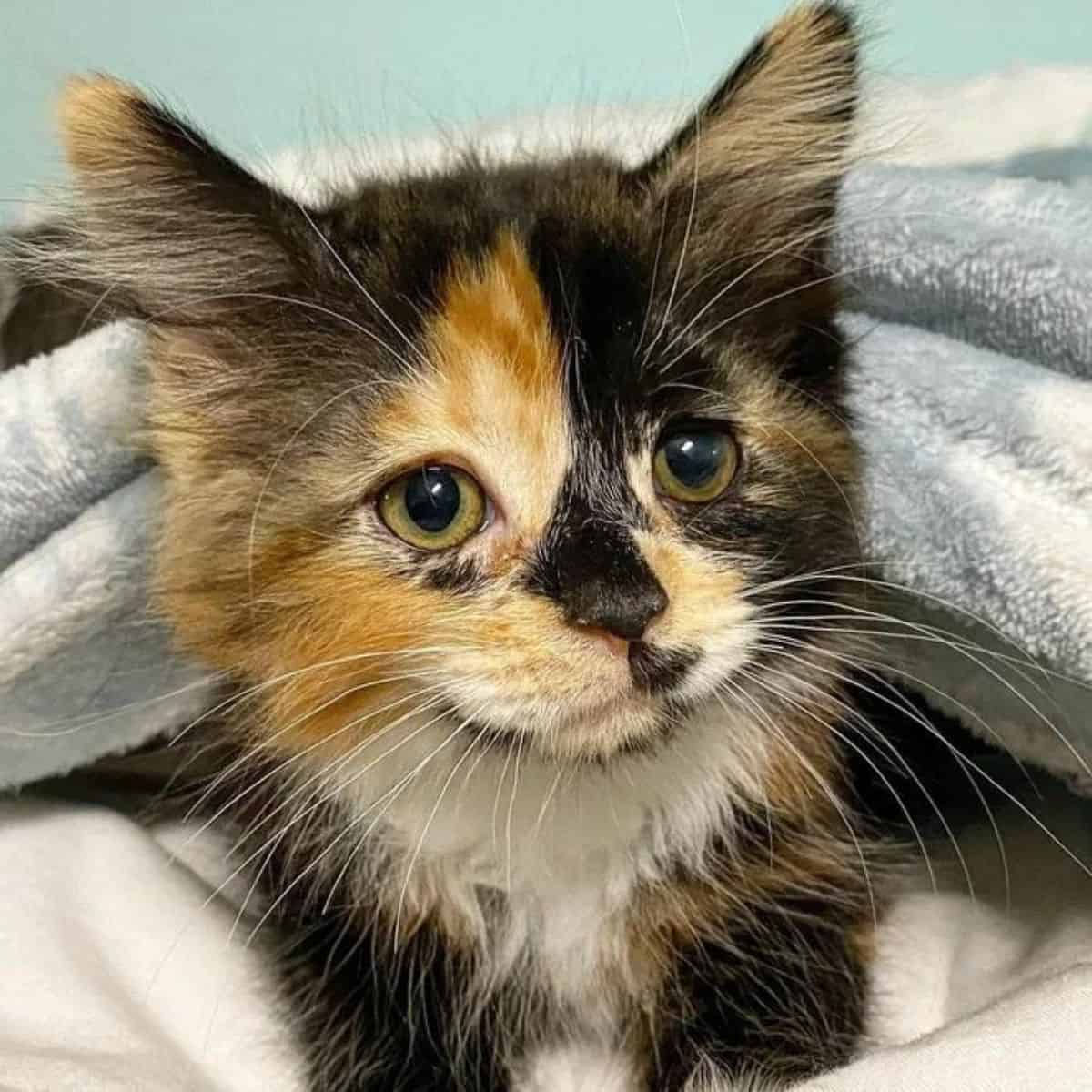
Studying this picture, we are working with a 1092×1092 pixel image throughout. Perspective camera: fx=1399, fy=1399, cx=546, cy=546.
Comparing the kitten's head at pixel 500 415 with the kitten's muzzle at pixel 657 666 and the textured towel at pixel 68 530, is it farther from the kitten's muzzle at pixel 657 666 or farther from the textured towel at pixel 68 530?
the textured towel at pixel 68 530

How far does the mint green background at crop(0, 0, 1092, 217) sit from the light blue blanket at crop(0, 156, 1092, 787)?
61cm

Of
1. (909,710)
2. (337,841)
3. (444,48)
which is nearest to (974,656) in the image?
(909,710)

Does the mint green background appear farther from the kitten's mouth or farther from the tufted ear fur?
the kitten's mouth

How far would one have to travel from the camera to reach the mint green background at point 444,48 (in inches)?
67.7

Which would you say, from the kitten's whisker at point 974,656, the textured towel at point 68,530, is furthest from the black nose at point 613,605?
the textured towel at point 68,530

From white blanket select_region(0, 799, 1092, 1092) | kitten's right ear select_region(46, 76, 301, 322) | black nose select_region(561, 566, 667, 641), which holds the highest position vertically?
kitten's right ear select_region(46, 76, 301, 322)

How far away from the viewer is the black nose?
816 mm

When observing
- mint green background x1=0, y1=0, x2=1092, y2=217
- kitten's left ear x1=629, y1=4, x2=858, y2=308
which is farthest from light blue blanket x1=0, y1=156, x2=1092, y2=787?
mint green background x1=0, y1=0, x2=1092, y2=217

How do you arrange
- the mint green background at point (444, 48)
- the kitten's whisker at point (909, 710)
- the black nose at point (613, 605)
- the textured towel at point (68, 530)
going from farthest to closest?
1. the mint green background at point (444, 48)
2. the textured towel at point (68, 530)
3. the kitten's whisker at point (909, 710)
4. the black nose at point (613, 605)

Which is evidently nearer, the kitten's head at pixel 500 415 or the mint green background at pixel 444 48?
the kitten's head at pixel 500 415

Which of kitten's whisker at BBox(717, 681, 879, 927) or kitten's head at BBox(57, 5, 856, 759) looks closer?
kitten's head at BBox(57, 5, 856, 759)

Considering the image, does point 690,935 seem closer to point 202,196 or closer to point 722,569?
point 722,569

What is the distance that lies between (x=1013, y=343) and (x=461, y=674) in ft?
1.75

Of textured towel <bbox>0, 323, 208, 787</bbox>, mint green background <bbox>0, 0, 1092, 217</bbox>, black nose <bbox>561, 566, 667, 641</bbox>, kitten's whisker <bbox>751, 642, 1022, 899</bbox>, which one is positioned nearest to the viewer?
black nose <bbox>561, 566, 667, 641</bbox>
